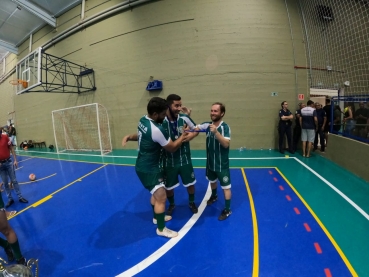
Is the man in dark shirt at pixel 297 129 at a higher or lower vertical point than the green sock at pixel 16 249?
higher

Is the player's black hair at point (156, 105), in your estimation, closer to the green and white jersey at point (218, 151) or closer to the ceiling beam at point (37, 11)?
the green and white jersey at point (218, 151)

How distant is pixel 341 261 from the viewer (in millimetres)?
2182

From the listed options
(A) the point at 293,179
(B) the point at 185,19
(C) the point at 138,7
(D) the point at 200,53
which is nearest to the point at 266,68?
(D) the point at 200,53

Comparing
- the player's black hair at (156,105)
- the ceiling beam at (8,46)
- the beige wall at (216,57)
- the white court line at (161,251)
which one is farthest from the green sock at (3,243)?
the ceiling beam at (8,46)

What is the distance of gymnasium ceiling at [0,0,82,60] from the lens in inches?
391

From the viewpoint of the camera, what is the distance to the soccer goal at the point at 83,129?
33.0 feet

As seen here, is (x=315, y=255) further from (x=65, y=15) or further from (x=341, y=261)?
(x=65, y=15)

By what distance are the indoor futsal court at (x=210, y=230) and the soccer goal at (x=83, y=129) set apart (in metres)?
5.28

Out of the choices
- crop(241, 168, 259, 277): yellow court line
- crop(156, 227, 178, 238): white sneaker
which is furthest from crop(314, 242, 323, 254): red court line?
crop(156, 227, 178, 238): white sneaker

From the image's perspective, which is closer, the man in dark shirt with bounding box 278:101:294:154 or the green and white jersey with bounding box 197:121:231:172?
the green and white jersey with bounding box 197:121:231:172

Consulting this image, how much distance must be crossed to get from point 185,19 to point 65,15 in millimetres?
8048

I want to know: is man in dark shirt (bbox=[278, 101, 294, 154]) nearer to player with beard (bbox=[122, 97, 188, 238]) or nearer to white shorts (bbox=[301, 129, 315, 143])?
white shorts (bbox=[301, 129, 315, 143])

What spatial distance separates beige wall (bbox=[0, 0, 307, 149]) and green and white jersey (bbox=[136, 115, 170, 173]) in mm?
5937

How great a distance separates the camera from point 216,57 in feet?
25.5
